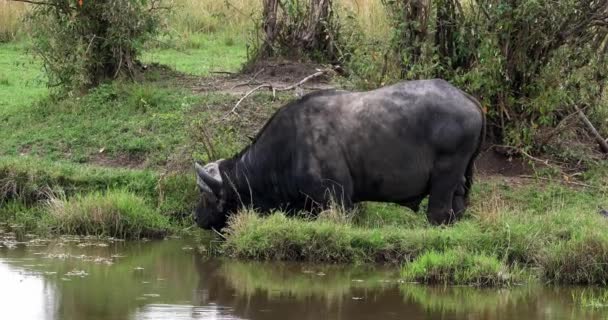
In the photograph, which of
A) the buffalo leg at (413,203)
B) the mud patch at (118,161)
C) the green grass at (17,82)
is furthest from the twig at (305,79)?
the green grass at (17,82)

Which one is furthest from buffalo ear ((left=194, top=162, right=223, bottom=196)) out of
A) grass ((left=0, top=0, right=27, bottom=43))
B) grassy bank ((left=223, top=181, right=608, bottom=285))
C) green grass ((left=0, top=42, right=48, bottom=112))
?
grass ((left=0, top=0, right=27, bottom=43))

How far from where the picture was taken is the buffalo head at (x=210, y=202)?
13047 millimetres

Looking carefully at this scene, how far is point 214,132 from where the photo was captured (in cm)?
1475

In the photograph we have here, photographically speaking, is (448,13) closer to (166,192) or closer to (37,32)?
(166,192)

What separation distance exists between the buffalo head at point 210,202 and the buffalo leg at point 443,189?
2.11 m

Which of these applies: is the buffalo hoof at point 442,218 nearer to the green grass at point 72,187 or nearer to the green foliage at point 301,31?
the green grass at point 72,187

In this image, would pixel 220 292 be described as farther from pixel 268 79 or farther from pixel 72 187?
pixel 268 79

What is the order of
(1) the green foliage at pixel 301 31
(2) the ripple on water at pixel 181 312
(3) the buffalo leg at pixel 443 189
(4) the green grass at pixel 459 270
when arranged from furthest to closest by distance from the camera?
(1) the green foliage at pixel 301 31
(3) the buffalo leg at pixel 443 189
(4) the green grass at pixel 459 270
(2) the ripple on water at pixel 181 312

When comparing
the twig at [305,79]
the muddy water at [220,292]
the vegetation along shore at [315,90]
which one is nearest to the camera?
the muddy water at [220,292]

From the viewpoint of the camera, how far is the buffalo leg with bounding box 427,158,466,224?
41.6 feet

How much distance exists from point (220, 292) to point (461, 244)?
7.68 ft

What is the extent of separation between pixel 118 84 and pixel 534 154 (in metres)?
5.49

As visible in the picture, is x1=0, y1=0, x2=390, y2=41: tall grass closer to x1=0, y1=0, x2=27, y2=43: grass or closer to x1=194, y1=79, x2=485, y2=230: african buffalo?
x1=0, y1=0, x2=27, y2=43: grass

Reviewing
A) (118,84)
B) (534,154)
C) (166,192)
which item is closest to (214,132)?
(166,192)
